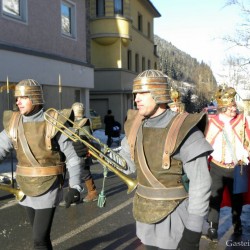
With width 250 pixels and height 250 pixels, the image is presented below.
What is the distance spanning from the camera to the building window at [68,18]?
60.2 ft

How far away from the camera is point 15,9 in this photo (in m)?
14.8

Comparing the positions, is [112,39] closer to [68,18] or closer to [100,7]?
[100,7]

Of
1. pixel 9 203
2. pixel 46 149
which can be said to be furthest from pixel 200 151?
pixel 9 203

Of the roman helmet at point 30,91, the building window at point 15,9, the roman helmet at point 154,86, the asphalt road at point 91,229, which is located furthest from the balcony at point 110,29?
the roman helmet at point 154,86

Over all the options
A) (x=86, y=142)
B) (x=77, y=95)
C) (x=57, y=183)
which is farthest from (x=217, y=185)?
(x=77, y=95)

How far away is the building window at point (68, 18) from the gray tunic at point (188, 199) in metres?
16.0

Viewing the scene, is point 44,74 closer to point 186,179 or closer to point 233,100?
point 233,100

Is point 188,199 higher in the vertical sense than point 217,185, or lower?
higher

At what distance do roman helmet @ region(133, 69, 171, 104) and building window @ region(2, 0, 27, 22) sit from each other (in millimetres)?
12159

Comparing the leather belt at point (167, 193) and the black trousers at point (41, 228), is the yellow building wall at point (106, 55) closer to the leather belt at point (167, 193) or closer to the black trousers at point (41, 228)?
the black trousers at point (41, 228)

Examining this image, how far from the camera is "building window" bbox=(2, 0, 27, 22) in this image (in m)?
14.2

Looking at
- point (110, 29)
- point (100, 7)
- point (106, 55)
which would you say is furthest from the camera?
point (106, 55)

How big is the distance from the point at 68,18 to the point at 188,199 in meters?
17.0

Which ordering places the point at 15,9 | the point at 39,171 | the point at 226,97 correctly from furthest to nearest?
the point at 15,9 → the point at 226,97 → the point at 39,171
